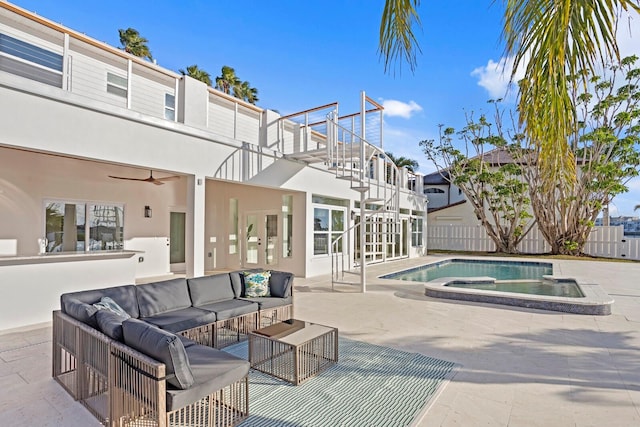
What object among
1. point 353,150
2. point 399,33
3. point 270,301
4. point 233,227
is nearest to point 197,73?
point 233,227

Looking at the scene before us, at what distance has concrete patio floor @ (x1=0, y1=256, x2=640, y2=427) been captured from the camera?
292cm

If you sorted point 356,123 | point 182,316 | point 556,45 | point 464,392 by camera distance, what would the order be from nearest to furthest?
point 556,45 < point 464,392 < point 182,316 < point 356,123

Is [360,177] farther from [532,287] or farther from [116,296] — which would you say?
[532,287]

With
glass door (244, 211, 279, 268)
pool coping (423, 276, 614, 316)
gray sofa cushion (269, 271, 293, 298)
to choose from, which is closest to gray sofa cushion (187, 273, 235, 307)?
gray sofa cushion (269, 271, 293, 298)

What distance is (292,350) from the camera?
362 centimetres

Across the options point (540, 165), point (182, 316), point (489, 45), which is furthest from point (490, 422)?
point (182, 316)

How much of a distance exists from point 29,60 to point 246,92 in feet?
59.1

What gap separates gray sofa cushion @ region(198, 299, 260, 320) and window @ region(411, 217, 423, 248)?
12.9 metres

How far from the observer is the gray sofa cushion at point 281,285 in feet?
17.9

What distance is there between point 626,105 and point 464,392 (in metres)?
18.0

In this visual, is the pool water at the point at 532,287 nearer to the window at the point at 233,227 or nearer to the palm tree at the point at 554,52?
the window at the point at 233,227

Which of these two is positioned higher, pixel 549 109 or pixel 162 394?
pixel 549 109

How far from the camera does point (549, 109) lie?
2.36m

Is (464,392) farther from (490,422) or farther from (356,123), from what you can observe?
(356,123)
